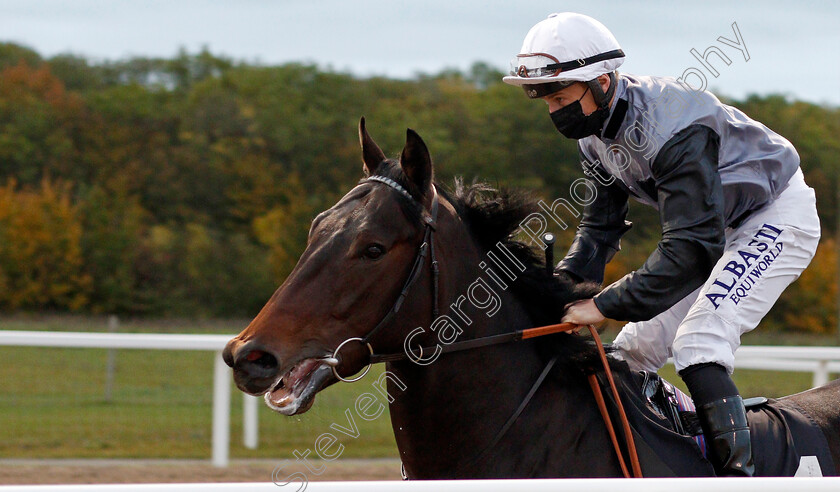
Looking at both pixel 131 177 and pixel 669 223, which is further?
pixel 131 177

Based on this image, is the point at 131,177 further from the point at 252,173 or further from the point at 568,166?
the point at 568,166

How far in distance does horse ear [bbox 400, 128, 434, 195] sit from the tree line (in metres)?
18.9

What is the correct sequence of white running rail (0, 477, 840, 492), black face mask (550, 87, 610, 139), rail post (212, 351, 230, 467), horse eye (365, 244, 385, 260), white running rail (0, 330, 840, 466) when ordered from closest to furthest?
1. white running rail (0, 477, 840, 492)
2. horse eye (365, 244, 385, 260)
3. black face mask (550, 87, 610, 139)
4. white running rail (0, 330, 840, 466)
5. rail post (212, 351, 230, 467)

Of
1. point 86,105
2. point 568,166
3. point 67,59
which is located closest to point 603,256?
point 568,166

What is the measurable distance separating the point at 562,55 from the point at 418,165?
1.81 feet

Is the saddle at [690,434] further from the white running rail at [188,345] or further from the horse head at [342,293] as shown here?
the white running rail at [188,345]

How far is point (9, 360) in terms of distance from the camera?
8.37 metres

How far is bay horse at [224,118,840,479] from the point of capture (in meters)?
2.27

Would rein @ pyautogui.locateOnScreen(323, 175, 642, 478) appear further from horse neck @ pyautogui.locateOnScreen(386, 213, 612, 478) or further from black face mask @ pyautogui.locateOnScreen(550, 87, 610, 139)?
black face mask @ pyautogui.locateOnScreen(550, 87, 610, 139)

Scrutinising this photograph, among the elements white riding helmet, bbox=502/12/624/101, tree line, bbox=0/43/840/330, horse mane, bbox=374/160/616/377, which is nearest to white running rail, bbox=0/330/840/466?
horse mane, bbox=374/160/616/377

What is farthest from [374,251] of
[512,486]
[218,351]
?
[218,351]

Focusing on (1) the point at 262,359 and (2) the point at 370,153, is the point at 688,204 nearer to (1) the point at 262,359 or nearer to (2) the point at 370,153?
(2) the point at 370,153

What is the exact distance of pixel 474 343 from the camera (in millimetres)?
2510

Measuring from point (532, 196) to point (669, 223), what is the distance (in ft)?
1.51
